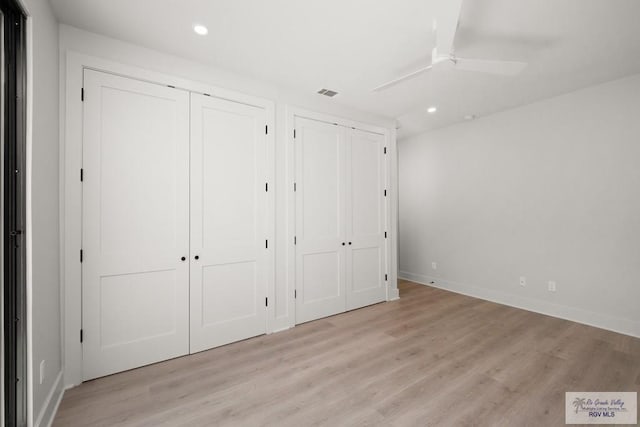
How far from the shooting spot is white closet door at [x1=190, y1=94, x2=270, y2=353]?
8.53ft

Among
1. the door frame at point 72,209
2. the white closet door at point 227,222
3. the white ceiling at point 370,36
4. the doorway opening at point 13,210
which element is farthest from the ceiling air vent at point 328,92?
the doorway opening at point 13,210

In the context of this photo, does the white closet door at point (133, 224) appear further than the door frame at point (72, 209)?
Yes

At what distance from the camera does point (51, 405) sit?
1.75 m

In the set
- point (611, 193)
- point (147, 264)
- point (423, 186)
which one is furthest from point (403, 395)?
Answer: point (423, 186)

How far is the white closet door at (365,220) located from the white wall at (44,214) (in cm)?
283

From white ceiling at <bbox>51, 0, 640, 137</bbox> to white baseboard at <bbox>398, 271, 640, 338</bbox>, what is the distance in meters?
2.65

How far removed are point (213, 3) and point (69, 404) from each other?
2.89m

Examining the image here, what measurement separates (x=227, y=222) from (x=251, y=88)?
1424 millimetres

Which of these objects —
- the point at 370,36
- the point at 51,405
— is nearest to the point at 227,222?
the point at 51,405

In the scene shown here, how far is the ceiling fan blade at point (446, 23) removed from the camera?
1669 millimetres

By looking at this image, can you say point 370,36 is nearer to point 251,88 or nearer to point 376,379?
point 251,88

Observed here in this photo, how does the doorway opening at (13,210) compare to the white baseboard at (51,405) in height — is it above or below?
above

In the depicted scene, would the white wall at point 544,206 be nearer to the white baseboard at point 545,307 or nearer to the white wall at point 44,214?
the white baseboard at point 545,307

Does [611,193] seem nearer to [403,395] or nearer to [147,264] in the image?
[403,395]
